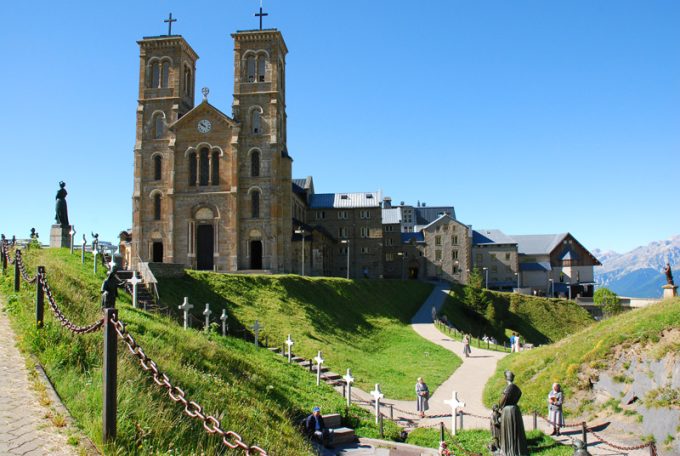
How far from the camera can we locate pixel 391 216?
8319 cm

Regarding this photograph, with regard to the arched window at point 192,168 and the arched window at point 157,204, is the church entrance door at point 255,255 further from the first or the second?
the arched window at point 157,204

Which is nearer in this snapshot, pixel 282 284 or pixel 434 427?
pixel 434 427

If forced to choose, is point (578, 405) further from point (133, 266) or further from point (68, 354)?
point (133, 266)

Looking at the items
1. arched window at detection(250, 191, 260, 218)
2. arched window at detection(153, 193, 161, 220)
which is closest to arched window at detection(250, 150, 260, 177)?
arched window at detection(250, 191, 260, 218)

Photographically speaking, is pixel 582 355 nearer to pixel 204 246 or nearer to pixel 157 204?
pixel 204 246

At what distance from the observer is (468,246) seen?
78.6 m

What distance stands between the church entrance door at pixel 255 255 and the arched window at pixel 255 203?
256 cm

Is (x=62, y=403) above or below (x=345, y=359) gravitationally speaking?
above

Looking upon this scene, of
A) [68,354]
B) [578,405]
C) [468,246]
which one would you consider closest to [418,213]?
[468,246]

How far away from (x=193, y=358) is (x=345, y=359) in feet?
46.8

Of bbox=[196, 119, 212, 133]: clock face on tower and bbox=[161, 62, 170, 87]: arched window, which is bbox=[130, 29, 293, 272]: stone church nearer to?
bbox=[196, 119, 212, 133]: clock face on tower

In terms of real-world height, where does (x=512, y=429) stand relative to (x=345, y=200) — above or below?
below

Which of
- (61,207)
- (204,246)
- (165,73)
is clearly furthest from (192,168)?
(61,207)

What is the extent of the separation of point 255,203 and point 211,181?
4446 millimetres
